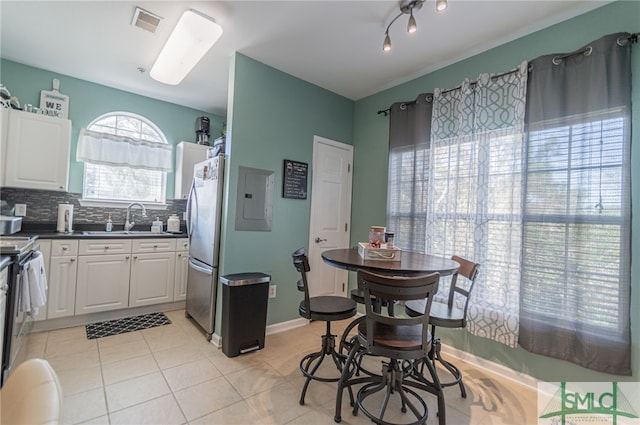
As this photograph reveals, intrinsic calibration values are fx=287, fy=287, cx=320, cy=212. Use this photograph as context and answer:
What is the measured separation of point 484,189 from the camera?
2418 millimetres

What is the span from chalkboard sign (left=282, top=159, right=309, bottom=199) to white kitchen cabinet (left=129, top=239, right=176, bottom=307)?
1578 mm

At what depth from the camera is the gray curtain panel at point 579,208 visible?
1827mm

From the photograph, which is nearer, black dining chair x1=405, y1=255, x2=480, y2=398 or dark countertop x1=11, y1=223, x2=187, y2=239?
black dining chair x1=405, y1=255, x2=480, y2=398

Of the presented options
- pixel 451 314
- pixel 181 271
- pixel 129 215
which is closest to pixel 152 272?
pixel 181 271

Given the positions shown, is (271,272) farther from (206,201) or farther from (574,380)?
(574,380)

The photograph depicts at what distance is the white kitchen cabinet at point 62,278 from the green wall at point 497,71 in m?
3.04

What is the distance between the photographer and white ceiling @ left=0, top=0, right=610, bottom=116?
215cm

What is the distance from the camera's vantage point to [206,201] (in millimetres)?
2896

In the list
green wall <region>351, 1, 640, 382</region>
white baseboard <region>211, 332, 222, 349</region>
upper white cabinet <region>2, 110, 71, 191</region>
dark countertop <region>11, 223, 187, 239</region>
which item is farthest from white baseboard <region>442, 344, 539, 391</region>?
upper white cabinet <region>2, 110, 71, 191</region>

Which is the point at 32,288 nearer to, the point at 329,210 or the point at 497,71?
the point at 329,210

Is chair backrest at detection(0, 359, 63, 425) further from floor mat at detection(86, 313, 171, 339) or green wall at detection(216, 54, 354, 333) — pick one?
floor mat at detection(86, 313, 171, 339)

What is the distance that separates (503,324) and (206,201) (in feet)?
9.32

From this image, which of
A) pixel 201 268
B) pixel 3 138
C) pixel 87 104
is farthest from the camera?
pixel 87 104

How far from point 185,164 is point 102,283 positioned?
174 cm
